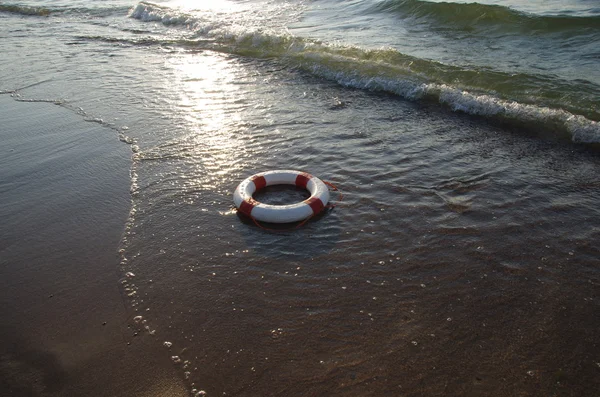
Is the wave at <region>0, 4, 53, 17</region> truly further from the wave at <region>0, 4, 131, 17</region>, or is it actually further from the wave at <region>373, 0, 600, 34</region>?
the wave at <region>373, 0, 600, 34</region>

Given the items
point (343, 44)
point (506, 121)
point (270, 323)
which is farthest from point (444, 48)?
point (270, 323)

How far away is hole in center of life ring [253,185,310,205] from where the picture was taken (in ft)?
17.3

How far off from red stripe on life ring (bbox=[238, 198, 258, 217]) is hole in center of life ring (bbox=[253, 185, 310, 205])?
0.42 m

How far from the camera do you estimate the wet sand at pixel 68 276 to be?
9.95 ft

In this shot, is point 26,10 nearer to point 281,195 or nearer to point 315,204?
point 281,195

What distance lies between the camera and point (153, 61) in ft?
37.9

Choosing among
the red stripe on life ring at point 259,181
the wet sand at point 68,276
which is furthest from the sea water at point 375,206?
the red stripe on life ring at point 259,181

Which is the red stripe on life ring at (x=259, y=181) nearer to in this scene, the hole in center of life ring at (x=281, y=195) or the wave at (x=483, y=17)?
the hole in center of life ring at (x=281, y=195)

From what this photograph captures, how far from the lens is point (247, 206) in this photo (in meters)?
4.82

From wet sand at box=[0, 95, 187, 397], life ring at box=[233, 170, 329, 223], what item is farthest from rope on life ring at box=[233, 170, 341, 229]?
wet sand at box=[0, 95, 187, 397]

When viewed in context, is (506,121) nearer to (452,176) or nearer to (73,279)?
(452,176)

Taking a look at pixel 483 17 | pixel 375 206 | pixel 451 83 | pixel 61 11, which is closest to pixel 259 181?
pixel 375 206

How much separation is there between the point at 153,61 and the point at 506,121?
8.58m

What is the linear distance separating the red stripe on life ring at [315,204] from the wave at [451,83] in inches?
160
